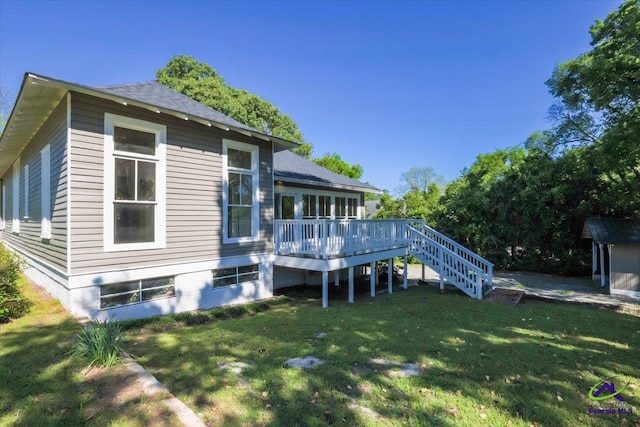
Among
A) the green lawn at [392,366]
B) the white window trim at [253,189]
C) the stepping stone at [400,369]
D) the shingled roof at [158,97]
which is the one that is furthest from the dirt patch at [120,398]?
the shingled roof at [158,97]

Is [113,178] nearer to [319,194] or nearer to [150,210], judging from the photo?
[150,210]

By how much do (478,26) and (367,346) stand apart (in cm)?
1248

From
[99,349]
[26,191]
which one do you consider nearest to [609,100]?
[99,349]

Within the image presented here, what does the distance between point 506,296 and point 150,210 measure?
9926 millimetres

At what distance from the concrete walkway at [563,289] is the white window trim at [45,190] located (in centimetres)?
1220

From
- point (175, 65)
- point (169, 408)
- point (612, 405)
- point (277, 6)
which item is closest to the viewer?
point (169, 408)

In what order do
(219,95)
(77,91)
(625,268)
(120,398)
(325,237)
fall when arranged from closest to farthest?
(120,398)
(77,91)
(325,237)
(625,268)
(219,95)

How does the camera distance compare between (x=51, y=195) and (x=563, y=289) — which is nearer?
(x=51, y=195)

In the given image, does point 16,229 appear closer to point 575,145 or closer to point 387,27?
point 387,27

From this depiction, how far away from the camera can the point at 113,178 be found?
5926mm

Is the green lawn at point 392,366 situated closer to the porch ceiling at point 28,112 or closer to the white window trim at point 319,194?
the white window trim at point 319,194

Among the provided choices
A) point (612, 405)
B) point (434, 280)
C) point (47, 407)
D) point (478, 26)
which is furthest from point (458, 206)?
point (47, 407)

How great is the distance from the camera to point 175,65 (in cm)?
2519

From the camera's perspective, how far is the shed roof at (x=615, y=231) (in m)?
10.3
